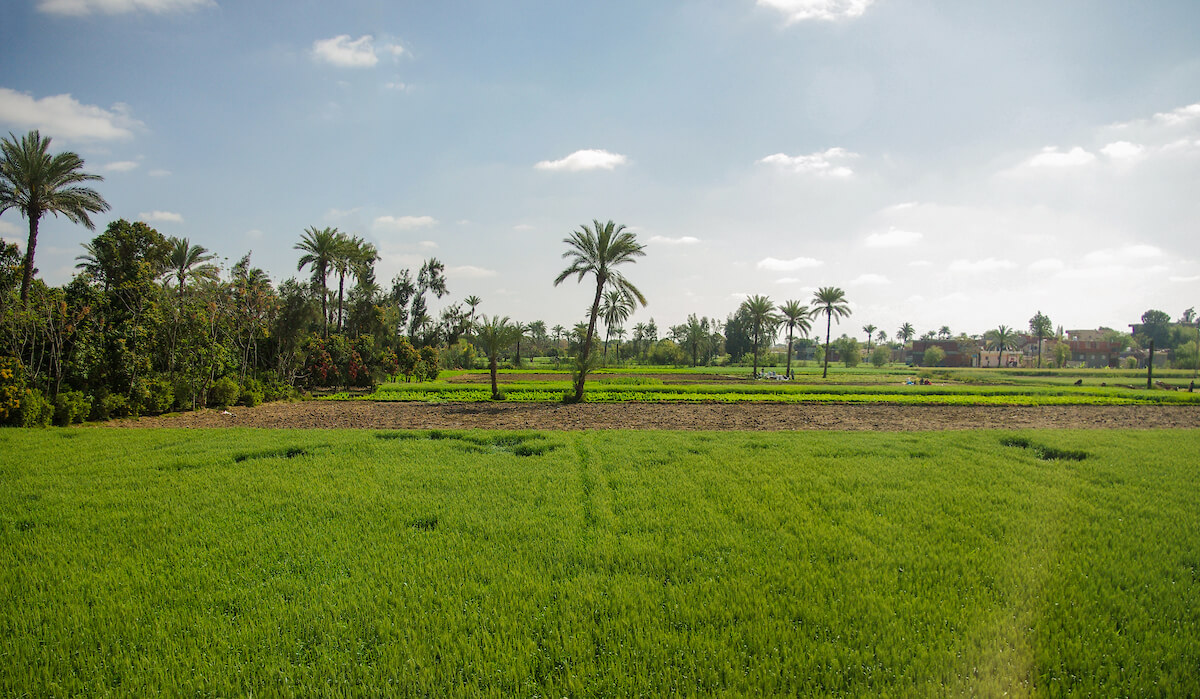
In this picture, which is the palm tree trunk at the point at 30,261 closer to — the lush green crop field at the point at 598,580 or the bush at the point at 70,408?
the bush at the point at 70,408

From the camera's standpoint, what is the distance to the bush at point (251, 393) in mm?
25125

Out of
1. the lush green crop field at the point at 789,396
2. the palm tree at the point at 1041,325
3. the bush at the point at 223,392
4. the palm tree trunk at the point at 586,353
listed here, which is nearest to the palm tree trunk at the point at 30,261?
the bush at the point at 223,392

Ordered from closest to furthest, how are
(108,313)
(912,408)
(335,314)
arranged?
1. (108,313)
2. (912,408)
3. (335,314)

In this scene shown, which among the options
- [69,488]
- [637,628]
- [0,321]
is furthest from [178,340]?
[637,628]

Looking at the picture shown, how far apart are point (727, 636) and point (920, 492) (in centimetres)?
598

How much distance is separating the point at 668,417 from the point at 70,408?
2069 centimetres

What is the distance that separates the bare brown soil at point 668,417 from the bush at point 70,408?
38.5 inches

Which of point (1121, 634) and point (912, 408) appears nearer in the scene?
point (1121, 634)

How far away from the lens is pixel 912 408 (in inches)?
1010

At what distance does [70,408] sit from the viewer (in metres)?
17.0

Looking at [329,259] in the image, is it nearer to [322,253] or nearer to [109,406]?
[322,253]

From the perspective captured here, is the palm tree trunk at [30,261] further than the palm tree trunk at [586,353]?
No

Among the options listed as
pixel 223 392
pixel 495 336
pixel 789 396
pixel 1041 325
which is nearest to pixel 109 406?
pixel 223 392

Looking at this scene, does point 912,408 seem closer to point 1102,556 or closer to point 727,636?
point 1102,556
